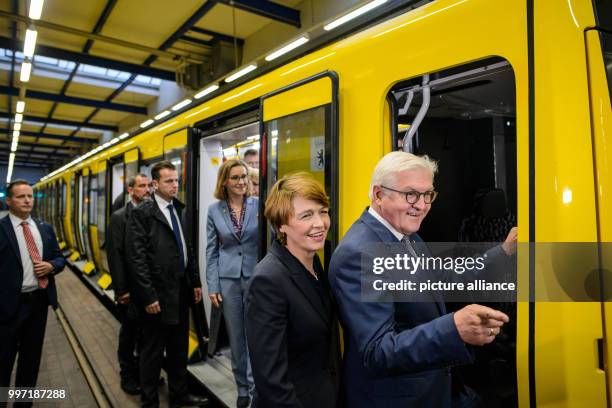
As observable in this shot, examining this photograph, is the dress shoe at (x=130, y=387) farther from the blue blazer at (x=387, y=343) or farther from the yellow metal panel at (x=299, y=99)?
the blue blazer at (x=387, y=343)

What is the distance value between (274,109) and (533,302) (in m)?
1.73

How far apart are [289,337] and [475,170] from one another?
1.65 m

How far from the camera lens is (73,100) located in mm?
11391

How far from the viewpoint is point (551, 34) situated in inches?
48.6

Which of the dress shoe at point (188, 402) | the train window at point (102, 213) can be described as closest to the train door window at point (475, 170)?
the dress shoe at point (188, 402)

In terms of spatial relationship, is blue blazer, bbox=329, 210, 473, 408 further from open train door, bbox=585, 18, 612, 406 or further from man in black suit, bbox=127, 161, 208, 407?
man in black suit, bbox=127, 161, 208, 407

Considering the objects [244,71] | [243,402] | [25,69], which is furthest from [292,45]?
[25,69]

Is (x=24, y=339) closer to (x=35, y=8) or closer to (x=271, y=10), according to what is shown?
(x=35, y=8)

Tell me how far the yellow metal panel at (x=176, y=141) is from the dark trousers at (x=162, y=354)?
4.50 ft

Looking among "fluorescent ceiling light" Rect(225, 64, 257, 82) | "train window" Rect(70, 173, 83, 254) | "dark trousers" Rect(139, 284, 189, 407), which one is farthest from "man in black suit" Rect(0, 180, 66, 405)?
"train window" Rect(70, 173, 83, 254)

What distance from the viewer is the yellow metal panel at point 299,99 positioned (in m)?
2.04

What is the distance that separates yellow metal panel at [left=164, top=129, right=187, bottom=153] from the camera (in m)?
3.68

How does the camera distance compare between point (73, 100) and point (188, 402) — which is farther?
point (73, 100)

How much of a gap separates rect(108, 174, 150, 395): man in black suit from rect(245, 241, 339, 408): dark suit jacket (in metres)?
2.03
